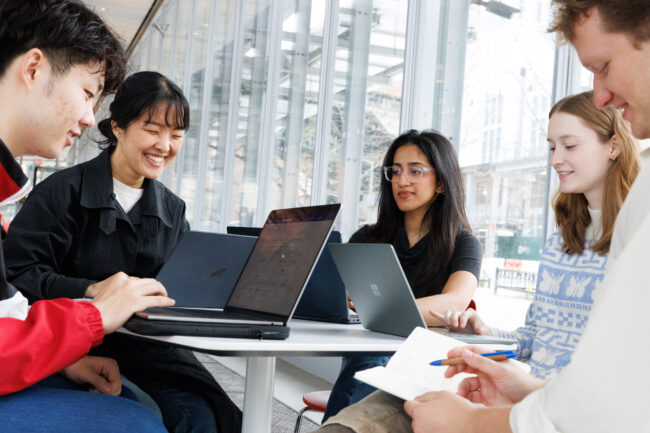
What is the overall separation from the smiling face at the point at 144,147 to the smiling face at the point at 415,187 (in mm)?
842

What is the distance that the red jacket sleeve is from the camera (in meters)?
1.12

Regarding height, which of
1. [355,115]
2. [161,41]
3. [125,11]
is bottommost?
[355,115]

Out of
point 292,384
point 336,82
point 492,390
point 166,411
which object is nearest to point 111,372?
point 166,411

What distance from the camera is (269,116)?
593 cm

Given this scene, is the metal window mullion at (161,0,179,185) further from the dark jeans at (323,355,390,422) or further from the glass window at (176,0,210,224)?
the dark jeans at (323,355,390,422)

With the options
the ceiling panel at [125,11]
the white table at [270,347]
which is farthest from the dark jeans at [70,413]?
the ceiling panel at [125,11]

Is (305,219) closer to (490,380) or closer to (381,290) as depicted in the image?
(381,290)

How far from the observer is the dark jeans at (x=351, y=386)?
1.99 m

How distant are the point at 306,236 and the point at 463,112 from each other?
2.17 m

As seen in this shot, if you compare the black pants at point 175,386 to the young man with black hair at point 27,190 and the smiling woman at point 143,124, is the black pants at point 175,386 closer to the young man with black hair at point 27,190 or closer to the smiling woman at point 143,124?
the young man with black hair at point 27,190

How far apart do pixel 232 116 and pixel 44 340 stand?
19.3 feet

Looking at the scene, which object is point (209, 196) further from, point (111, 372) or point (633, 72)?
point (633, 72)

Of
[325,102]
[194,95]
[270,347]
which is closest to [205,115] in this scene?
[194,95]

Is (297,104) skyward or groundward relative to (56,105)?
skyward
